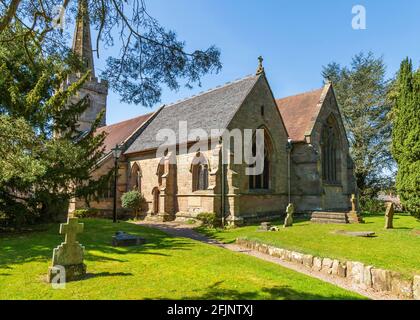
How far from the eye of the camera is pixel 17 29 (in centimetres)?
799

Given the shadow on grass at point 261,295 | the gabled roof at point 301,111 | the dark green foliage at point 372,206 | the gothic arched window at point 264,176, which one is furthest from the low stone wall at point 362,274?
the dark green foliage at point 372,206

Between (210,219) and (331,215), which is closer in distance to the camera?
(210,219)

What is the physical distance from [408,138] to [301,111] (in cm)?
1242

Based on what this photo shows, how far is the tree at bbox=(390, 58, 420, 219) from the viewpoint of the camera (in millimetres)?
13883

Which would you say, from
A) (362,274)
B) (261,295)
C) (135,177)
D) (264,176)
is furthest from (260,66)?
(261,295)

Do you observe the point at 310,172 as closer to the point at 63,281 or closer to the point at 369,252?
the point at 369,252

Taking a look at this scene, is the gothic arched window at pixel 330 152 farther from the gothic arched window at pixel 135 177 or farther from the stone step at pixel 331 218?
the gothic arched window at pixel 135 177

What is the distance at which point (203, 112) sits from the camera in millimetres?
22078

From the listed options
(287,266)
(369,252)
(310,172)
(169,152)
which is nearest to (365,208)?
(310,172)

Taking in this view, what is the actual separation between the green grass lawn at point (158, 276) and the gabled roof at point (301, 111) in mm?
15205

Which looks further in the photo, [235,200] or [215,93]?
[215,93]

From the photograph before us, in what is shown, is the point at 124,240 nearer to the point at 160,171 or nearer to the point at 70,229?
the point at 70,229

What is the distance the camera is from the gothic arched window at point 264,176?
20.5 metres

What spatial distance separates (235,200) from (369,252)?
872 centimetres
